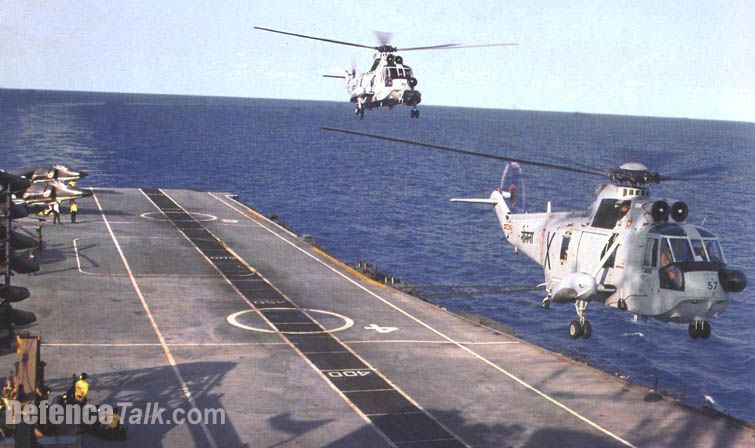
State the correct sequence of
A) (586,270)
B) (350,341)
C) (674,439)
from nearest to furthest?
(674,439) → (586,270) → (350,341)

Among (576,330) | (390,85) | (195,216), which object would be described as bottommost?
(195,216)

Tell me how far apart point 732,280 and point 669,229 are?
2769 millimetres

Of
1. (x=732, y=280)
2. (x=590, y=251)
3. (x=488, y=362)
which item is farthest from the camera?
(x=488, y=362)

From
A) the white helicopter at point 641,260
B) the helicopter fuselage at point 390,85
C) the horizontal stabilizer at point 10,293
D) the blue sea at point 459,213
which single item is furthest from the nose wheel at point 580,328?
the horizontal stabilizer at point 10,293

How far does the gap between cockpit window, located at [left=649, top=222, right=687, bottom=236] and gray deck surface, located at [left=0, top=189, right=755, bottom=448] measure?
7.54m

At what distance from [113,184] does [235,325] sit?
3547 inches

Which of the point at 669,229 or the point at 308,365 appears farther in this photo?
the point at 308,365

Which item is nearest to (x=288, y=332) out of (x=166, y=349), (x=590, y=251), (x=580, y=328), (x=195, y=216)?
(x=166, y=349)

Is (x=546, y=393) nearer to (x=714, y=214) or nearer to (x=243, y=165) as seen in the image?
(x=714, y=214)

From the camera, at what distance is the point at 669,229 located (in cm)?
2794

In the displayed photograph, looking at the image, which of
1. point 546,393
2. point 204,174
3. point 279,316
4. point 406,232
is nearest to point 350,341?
point 279,316

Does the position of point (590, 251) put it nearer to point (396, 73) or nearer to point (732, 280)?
point (732, 280)

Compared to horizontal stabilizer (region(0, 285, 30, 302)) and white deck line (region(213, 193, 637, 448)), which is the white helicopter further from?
horizontal stabilizer (region(0, 285, 30, 302))

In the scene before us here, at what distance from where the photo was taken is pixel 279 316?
43375 millimetres
